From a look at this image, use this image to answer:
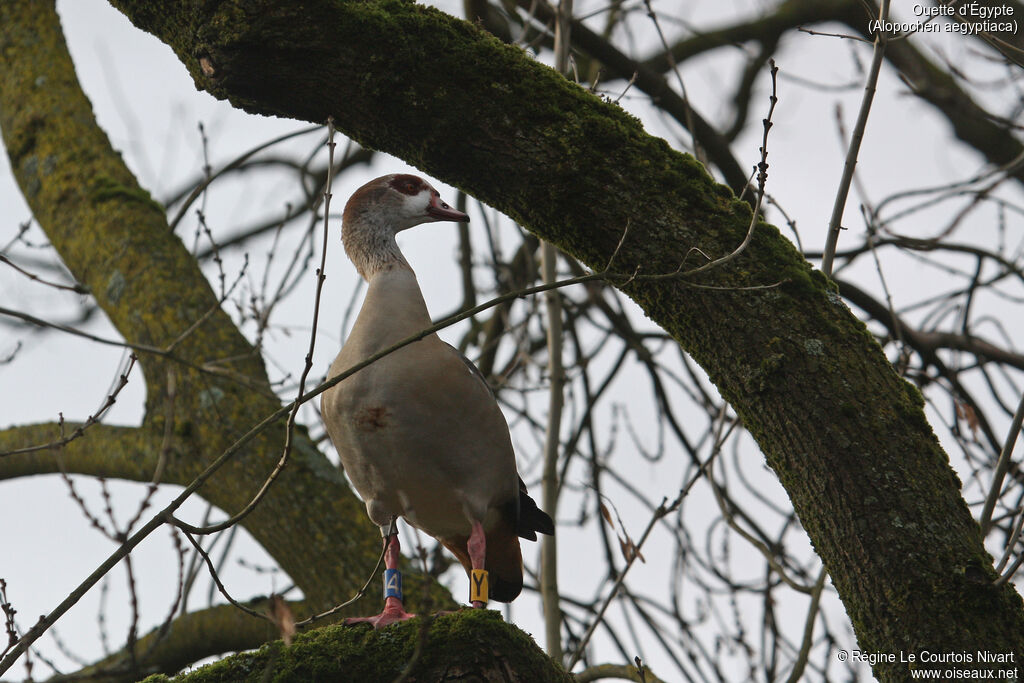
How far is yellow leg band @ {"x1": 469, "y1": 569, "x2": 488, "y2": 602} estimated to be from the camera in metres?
3.09

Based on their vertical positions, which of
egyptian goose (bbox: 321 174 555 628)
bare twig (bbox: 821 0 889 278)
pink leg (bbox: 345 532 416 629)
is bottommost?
pink leg (bbox: 345 532 416 629)

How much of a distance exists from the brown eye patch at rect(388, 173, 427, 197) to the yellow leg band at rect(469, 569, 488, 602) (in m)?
1.52

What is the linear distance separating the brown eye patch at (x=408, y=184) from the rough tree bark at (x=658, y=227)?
721mm

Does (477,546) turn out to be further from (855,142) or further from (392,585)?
(855,142)

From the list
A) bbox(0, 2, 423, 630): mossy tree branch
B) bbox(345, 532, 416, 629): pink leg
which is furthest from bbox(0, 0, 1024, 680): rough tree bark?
bbox(0, 2, 423, 630): mossy tree branch

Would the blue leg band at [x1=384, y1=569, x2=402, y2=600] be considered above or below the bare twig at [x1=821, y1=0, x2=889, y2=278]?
below

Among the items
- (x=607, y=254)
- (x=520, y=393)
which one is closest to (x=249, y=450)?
(x=520, y=393)

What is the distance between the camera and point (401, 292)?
3.45m

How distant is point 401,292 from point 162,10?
1.15 metres

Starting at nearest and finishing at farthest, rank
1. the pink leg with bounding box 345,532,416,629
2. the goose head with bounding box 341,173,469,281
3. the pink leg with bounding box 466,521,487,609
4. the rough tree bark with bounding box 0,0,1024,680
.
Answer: the rough tree bark with bounding box 0,0,1024,680 → the pink leg with bounding box 345,532,416,629 → the pink leg with bounding box 466,521,487,609 → the goose head with bounding box 341,173,469,281

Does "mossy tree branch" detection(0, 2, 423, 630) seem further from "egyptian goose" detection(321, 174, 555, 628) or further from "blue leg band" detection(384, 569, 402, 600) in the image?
"blue leg band" detection(384, 569, 402, 600)

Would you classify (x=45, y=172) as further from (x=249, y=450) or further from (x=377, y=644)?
(x=377, y=644)

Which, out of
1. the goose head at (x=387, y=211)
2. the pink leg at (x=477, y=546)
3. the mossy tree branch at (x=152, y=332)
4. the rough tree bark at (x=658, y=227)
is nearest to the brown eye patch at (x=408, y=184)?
the goose head at (x=387, y=211)

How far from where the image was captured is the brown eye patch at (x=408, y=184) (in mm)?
3881
